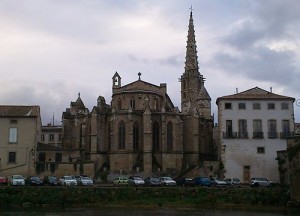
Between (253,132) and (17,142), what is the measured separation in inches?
1404

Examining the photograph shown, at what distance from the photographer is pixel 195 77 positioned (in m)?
120

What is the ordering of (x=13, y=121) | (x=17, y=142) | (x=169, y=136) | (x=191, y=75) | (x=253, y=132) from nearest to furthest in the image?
1. (x=253, y=132)
2. (x=17, y=142)
3. (x=13, y=121)
4. (x=169, y=136)
5. (x=191, y=75)

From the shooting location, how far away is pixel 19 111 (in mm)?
70250

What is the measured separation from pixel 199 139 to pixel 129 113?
1367 cm

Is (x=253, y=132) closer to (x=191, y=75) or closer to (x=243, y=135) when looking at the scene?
(x=243, y=135)

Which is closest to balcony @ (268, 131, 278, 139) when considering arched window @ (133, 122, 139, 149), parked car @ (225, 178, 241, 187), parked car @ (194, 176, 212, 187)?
parked car @ (225, 178, 241, 187)

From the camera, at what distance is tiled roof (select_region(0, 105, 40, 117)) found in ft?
227

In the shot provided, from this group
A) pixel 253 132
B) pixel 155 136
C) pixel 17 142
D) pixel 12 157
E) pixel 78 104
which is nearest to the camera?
pixel 12 157

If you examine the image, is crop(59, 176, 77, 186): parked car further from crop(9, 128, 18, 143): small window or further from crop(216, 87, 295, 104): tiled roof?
crop(216, 87, 295, 104): tiled roof

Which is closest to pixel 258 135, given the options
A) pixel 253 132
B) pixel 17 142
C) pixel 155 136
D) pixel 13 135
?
pixel 253 132

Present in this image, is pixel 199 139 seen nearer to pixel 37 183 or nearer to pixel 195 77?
pixel 37 183

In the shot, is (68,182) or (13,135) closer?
Result: (68,182)

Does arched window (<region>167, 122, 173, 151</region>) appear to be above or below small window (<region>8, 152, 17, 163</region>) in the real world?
above

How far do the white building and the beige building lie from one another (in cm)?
2880
